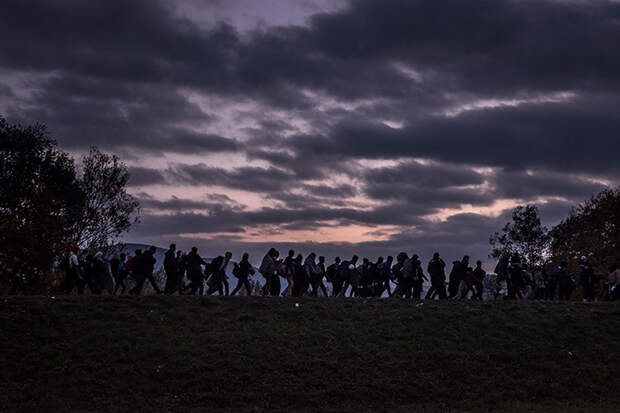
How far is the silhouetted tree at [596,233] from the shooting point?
55584 millimetres

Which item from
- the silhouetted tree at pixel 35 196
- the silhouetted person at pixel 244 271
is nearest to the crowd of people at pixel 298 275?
the silhouetted person at pixel 244 271

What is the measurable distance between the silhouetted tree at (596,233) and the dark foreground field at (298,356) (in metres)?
26.2

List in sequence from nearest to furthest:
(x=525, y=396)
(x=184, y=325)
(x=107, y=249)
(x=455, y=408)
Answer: (x=455, y=408) < (x=525, y=396) < (x=184, y=325) < (x=107, y=249)

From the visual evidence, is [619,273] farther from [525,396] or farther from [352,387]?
[352,387]

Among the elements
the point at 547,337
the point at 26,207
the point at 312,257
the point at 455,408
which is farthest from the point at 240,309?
the point at 26,207

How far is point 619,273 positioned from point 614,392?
13633 mm

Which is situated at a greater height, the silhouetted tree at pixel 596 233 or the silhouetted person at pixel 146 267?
the silhouetted tree at pixel 596 233

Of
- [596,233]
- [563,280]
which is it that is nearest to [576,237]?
[596,233]

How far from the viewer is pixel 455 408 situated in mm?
20859

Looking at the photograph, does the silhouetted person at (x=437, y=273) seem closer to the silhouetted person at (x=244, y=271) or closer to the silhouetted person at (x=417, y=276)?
the silhouetted person at (x=417, y=276)

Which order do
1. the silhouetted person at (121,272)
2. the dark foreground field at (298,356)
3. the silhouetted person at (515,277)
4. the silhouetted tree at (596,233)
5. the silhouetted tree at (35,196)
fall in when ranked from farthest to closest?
the silhouetted tree at (596,233) → the silhouetted tree at (35,196) → the silhouetted person at (515,277) → the silhouetted person at (121,272) → the dark foreground field at (298,356)

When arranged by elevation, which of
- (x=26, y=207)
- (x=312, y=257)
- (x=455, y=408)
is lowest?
(x=455, y=408)

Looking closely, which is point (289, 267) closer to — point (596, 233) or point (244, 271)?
point (244, 271)

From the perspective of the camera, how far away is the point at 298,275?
112ft
